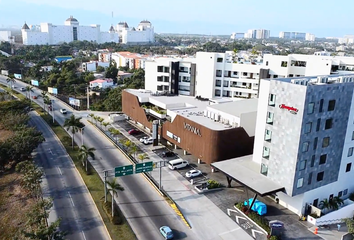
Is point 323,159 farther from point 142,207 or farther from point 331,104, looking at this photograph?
point 142,207

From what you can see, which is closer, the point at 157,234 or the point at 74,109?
the point at 157,234

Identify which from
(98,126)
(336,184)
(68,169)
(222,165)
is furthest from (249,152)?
(98,126)

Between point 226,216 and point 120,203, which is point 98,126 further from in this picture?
point 226,216

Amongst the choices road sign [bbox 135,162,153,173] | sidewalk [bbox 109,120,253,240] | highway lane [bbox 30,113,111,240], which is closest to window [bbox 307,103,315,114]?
sidewalk [bbox 109,120,253,240]

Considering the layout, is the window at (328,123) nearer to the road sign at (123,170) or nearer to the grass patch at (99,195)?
the road sign at (123,170)

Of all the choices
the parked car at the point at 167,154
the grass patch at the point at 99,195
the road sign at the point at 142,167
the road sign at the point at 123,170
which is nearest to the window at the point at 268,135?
the road sign at the point at 142,167

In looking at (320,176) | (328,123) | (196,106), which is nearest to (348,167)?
(320,176)

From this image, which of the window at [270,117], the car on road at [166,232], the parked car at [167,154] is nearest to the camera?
the car on road at [166,232]
